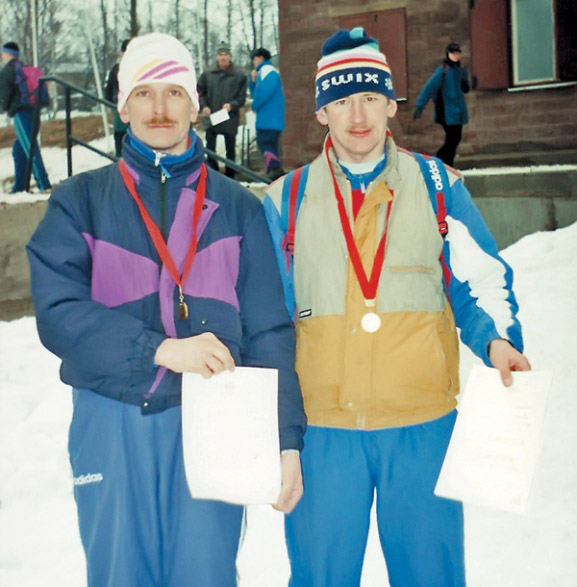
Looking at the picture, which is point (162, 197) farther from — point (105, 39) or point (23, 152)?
point (105, 39)

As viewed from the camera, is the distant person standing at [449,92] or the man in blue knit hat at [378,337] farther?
the distant person standing at [449,92]

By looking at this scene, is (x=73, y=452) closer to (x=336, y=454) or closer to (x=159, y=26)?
(x=336, y=454)

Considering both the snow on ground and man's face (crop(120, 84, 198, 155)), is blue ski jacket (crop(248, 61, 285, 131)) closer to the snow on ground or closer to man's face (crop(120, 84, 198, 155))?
the snow on ground

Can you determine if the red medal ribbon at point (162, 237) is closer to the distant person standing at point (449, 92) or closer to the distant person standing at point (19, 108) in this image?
the distant person standing at point (19, 108)

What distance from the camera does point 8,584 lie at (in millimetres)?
3596

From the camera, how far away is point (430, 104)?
11.9 metres

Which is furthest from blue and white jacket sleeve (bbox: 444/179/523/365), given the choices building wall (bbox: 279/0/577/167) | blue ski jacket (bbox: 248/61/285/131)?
building wall (bbox: 279/0/577/167)

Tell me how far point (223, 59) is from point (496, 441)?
8.74 meters

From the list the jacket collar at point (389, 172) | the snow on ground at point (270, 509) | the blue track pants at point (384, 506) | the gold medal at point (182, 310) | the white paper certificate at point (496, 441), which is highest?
the jacket collar at point (389, 172)

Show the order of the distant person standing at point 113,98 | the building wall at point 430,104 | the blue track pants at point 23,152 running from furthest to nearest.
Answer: the building wall at point 430,104
the blue track pants at point 23,152
the distant person standing at point 113,98

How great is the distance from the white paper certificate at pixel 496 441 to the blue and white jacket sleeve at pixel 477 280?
16 centimetres

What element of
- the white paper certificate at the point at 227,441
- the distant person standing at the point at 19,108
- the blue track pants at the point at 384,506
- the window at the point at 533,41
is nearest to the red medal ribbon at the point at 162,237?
the white paper certificate at the point at 227,441

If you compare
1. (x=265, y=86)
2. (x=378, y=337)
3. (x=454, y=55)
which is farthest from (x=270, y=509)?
(x=454, y=55)

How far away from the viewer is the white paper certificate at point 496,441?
2191 millimetres
